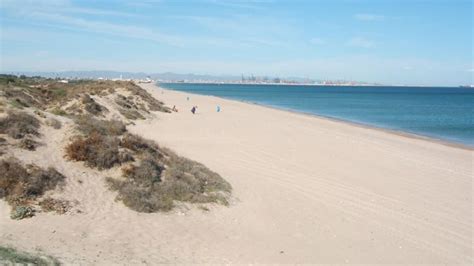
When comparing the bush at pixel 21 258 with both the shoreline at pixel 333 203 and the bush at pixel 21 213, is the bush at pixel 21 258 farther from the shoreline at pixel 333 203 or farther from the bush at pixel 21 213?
the shoreline at pixel 333 203

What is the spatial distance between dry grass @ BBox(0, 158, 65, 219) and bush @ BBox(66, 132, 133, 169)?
1127mm

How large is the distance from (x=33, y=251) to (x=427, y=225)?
895 cm

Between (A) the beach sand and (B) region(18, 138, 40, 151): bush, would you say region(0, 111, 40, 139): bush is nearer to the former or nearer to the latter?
(B) region(18, 138, 40, 151): bush

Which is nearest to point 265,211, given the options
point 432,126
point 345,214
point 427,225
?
point 345,214

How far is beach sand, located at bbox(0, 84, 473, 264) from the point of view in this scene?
869 centimetres

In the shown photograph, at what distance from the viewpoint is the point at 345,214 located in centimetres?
1210

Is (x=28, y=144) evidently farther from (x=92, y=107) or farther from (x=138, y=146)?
(x=92, y=107)

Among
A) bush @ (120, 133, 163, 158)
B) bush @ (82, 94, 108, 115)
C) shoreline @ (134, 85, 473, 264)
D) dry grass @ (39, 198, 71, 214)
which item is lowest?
shoreline @ (134, 85, 473, 264)

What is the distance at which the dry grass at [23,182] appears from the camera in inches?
384

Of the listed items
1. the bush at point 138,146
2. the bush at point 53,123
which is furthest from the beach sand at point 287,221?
the bush at point 53,123

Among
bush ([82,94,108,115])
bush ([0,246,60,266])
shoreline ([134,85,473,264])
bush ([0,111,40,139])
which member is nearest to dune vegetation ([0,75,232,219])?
bush ([0,111,40,139])

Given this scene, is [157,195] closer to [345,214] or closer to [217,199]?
[217,199]

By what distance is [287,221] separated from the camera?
11.2 meters

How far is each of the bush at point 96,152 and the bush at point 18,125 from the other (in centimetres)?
131
